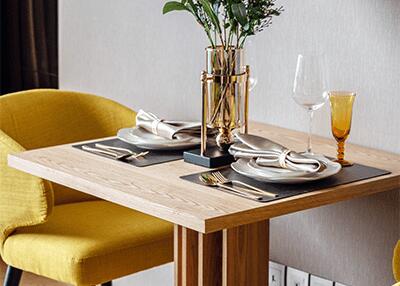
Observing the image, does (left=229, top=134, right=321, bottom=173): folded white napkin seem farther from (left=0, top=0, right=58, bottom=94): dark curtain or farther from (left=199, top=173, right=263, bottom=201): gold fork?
(left=0, top=0, right=58, bottom=94): dark curtain

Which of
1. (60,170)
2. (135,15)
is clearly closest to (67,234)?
(60,170)

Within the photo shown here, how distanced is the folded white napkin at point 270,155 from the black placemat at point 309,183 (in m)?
0.04

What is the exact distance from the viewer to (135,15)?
3.35m

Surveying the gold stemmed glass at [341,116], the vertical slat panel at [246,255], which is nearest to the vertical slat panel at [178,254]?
the vertical slat panel at [246,255]

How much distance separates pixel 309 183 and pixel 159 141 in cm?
46

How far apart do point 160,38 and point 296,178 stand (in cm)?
117

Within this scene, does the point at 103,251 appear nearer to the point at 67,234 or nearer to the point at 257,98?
the point at 67,234

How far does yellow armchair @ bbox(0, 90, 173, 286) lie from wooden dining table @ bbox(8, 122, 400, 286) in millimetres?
170

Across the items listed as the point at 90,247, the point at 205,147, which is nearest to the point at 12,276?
the point at 90,247

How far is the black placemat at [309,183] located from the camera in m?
2.23

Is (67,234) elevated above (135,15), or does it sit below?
below

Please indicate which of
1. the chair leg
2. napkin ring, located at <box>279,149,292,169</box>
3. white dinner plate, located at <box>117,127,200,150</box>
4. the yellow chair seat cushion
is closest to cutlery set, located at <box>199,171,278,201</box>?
napkin ring, located at <box>279,149,292,169</box>

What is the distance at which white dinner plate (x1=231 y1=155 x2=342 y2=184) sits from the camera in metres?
2.24

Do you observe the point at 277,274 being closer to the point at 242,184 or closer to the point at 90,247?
the point at 90,247
